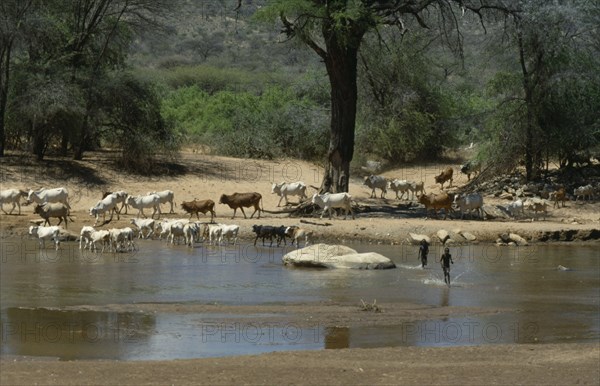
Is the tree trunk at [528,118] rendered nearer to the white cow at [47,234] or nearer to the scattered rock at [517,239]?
the scattered rock at [517,239]

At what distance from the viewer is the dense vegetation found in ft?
114

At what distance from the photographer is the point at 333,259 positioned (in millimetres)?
23031

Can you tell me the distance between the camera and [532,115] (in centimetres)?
3625

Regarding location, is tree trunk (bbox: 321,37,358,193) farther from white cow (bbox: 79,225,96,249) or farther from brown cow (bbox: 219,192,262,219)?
white cow (bbox: 79,225,96,249)

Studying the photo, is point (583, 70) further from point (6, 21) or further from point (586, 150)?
point (6, 21)

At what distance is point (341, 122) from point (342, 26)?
383cm

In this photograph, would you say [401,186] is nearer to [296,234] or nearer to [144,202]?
[144,202]

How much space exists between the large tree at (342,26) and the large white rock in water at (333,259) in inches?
311

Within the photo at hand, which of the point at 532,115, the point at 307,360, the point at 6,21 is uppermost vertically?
the point at 6,21

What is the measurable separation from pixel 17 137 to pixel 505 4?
16.5 meters

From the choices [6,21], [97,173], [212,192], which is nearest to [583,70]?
[212,192]

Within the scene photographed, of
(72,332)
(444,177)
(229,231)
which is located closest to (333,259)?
(229,231)

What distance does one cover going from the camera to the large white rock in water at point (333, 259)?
903 inches

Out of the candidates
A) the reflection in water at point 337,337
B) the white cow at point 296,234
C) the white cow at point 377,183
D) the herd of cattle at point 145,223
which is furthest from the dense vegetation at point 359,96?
the reflection in water at point 337,337
